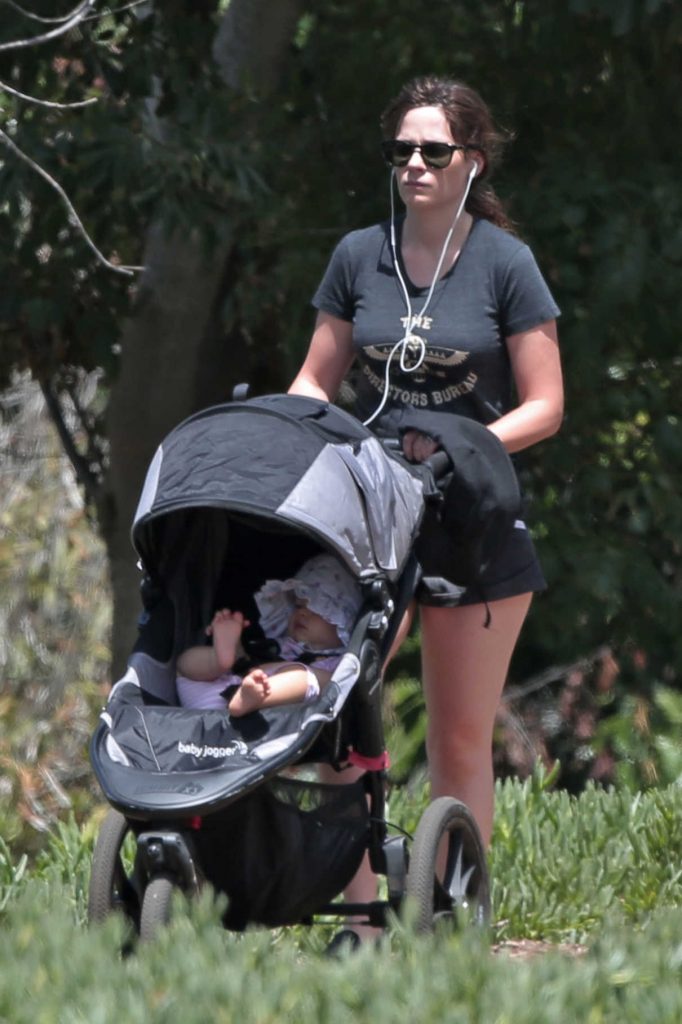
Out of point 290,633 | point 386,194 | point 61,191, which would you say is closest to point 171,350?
point 386,194

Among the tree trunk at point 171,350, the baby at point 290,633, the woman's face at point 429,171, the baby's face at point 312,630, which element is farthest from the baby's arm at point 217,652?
the tree trunk at point 171,350

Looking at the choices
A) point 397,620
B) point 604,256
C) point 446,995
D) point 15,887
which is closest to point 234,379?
point 604,256

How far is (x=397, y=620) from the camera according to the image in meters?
3.81

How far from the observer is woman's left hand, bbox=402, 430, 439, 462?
382 centimetres

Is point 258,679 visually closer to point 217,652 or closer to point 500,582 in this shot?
point 217,652

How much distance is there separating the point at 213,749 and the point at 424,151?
135 centimetres

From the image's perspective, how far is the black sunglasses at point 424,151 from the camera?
3.95 metres

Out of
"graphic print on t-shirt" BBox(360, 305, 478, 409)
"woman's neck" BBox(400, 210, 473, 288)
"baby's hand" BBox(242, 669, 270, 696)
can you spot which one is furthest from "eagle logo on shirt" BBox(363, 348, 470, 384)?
"baby's hand" BBox(242, 669, 270, 696)

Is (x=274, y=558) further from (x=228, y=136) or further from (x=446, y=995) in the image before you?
(x=228, y=136)

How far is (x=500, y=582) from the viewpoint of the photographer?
4.02 meters

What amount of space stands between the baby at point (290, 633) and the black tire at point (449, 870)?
37cm

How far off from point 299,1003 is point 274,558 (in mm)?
1329

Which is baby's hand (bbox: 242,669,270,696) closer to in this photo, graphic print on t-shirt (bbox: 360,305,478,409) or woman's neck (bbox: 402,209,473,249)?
graphic print on t-shirt (bbox: 360,305,478,409)

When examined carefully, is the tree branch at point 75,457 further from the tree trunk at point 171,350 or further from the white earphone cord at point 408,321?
the white earphone cord at point 408,321
